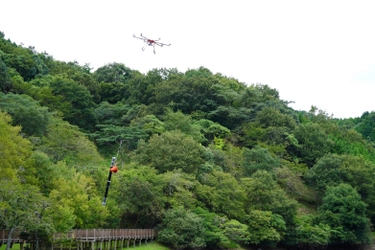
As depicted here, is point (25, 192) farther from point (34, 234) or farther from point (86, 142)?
point (86, 142)

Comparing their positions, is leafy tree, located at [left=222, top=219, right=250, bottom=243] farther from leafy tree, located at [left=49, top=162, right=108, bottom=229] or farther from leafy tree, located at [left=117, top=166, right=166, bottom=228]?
leafy tree, located at [left=49, top=162, right=108, bottom=229]

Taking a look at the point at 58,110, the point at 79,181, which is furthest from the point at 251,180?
the point at 58,110

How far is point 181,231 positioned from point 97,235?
9927mm

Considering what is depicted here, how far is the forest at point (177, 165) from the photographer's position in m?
38.9

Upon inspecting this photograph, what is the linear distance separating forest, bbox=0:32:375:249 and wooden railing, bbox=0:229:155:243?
3.08ft

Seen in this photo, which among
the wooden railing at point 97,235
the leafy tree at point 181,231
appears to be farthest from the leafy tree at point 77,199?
the leafy tree at point 181,231

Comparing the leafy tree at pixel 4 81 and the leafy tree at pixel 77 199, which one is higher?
the leafy tree at pixel 4 81

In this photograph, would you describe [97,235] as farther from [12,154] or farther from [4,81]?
[4,81]

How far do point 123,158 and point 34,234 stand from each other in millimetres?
29801

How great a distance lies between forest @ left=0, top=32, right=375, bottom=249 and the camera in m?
38.9

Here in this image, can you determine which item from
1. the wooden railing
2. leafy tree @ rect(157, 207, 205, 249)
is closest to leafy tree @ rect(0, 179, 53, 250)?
the wooden railing

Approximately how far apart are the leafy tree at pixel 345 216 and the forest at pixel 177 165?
16 centimetres

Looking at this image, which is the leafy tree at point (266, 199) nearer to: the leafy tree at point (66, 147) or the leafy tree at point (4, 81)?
the leafy tree at point (66, 147)

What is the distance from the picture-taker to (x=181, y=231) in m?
46.1
